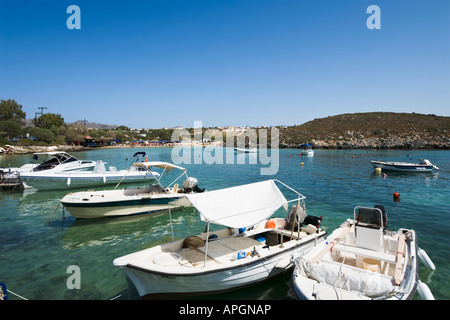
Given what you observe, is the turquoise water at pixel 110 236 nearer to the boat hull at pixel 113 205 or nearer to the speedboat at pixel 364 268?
the boat hull at pixel 113 205

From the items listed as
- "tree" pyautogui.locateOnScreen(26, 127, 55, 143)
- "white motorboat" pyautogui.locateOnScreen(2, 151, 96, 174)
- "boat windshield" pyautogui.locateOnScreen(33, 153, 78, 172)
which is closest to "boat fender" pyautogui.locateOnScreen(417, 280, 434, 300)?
"white motorboat" pyautogui.locateOnScreen(2, 151, 96, 174)

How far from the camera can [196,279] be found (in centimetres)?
732

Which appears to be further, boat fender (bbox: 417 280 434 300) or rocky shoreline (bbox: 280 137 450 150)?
rocky shoreline (bbox: 280 137 450 150)

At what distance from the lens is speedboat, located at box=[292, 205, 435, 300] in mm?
6254

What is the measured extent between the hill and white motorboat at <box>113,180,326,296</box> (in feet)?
321

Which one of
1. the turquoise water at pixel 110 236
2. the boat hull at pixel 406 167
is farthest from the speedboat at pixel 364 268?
the boat hull at pixel 406 167

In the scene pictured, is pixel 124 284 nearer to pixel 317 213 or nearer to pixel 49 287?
pixel 49 287

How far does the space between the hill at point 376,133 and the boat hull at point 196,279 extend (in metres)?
100

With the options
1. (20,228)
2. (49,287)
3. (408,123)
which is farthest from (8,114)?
(408,123)

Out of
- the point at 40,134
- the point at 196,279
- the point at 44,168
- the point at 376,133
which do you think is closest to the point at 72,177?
the point at 44,168

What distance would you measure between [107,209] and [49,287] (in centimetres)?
722

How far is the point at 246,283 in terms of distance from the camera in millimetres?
8164

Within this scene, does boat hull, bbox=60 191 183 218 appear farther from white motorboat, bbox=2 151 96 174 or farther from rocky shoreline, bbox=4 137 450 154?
rocky shoreline, bbox=4 137 450 154

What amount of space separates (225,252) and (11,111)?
132 m
